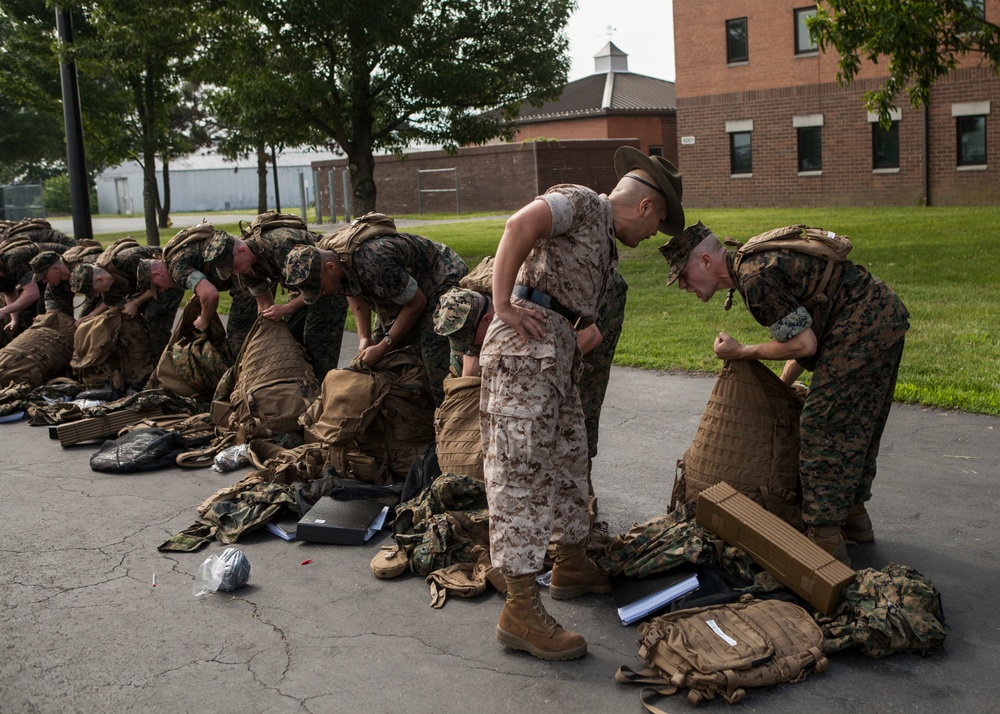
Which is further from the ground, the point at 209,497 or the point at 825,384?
the point at 825,384

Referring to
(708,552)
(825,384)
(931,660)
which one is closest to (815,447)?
(825,384)

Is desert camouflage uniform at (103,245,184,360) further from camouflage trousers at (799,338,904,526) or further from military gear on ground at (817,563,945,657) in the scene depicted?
military gear on ground at (817,563,945,657)

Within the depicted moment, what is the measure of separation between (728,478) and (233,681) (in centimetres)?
247

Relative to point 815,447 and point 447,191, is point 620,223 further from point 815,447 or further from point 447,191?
point 447,191

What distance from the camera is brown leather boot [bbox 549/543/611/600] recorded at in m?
4.65

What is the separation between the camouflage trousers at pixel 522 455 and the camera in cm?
408

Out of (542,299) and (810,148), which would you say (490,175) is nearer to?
(810,148)

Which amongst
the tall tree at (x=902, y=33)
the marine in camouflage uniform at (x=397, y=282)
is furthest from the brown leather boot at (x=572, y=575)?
the tall tree at (x=902, y=33)

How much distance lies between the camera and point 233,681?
406 cm

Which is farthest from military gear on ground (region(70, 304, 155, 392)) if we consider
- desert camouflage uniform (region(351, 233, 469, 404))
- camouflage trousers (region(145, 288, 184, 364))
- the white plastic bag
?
the white plastic bag

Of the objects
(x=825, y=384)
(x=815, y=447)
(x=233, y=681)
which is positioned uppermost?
(x=825, y=384)

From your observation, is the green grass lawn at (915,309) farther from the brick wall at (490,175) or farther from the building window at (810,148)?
the brick wall at (490,175)

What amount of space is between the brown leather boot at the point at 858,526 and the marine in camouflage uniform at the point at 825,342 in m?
0.34

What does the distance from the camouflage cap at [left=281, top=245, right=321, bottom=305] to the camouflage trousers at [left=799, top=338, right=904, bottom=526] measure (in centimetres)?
340
